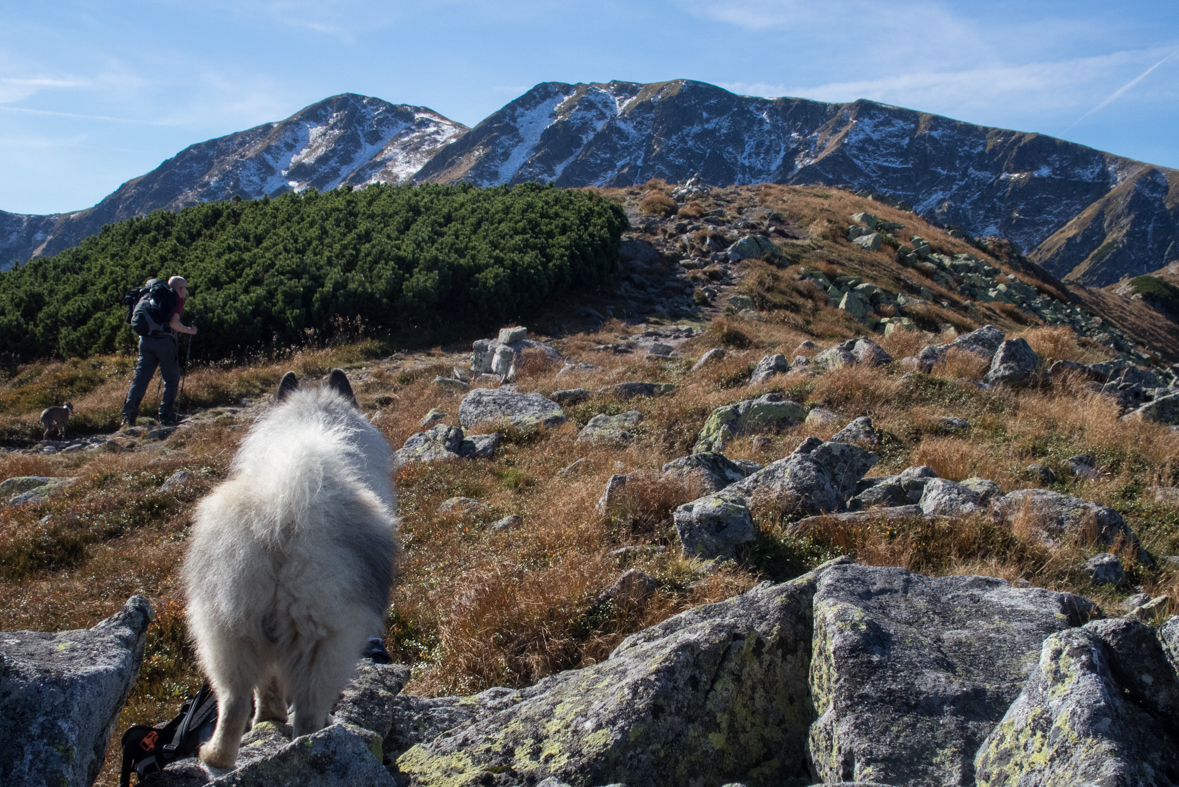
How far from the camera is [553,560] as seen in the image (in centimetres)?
500

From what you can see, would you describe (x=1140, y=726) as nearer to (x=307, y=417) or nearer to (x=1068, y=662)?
(x=1068, y=662)

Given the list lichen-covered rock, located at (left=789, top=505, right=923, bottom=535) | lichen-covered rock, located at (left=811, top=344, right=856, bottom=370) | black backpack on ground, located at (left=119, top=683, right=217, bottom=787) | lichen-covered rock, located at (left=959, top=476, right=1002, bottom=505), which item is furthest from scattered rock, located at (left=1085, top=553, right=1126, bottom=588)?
lichen-covered rock, located at (left=811, top=344, right=856, bottom=370)

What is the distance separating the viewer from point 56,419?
35.7ft

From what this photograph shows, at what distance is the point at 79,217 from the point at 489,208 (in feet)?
724

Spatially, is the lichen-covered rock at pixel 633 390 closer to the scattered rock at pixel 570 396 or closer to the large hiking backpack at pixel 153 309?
the scattered rock at pixel 570 396

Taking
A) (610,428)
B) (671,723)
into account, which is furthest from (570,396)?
(671,723)

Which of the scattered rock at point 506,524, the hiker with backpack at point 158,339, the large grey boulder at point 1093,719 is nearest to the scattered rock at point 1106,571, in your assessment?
the large grey boulder at point 1093,719

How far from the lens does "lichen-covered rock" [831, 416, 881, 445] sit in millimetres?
7336

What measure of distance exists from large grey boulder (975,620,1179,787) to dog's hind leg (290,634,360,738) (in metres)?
2.40

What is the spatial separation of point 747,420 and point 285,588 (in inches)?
258

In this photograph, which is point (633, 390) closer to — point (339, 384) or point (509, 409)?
point (509, 409)

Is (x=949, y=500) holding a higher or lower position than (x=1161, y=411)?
lower

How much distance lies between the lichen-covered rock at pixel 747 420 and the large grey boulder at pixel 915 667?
17.4 ft

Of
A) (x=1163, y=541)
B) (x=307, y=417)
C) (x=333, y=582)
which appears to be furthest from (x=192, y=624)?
(x=1163, y=541)
